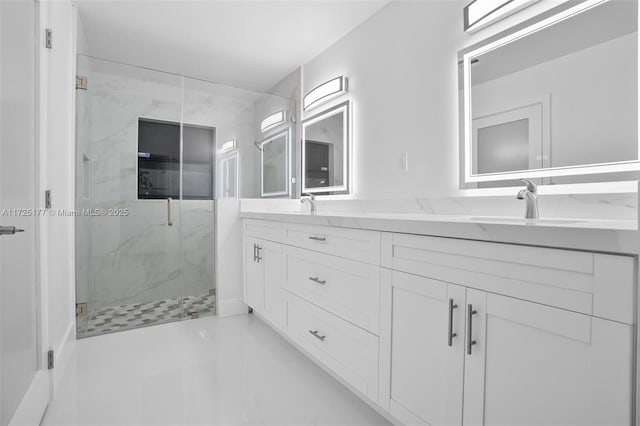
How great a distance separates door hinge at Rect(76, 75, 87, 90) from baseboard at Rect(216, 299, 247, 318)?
1944 millimetres

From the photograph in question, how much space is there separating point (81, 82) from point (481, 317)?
9.45 ft

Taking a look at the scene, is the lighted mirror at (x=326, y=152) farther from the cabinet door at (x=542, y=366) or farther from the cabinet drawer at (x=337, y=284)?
the cabinet door at (x=542, y=366)

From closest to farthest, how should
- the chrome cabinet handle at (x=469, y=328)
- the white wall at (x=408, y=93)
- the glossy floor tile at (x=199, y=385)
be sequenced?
the chrome cabinet handle at (x=469, y=328) → the glossy floor tile at (x=199, y=385) → the white wall at (x=408, y=93)

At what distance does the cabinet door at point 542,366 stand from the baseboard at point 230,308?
2.29 m

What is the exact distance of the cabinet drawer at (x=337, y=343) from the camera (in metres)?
1.43

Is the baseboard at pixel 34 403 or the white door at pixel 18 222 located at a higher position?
the white door at pixel 18 222

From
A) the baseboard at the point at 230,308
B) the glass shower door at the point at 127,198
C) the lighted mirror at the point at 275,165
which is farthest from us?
the lighted mirror at the point at 275,165

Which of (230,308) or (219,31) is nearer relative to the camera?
(219,31)

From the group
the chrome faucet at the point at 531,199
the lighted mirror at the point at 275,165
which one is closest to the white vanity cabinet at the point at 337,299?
the chrome faucet at the point at 531,199

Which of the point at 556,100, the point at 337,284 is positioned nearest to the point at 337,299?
the point at 337,284

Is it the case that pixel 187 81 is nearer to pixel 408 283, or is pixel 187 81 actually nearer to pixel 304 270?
pixel 304 270

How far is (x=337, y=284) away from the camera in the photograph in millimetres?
1650

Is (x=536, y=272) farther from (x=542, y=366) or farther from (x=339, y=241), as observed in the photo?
(x=339, y=241)

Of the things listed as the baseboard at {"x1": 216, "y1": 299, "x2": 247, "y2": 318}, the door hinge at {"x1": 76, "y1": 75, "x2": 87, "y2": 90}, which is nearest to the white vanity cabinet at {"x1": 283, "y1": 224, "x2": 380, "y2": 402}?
the baseboard at {"x1": 216, "y1": 299, "x2": 247, "y2": 318}
